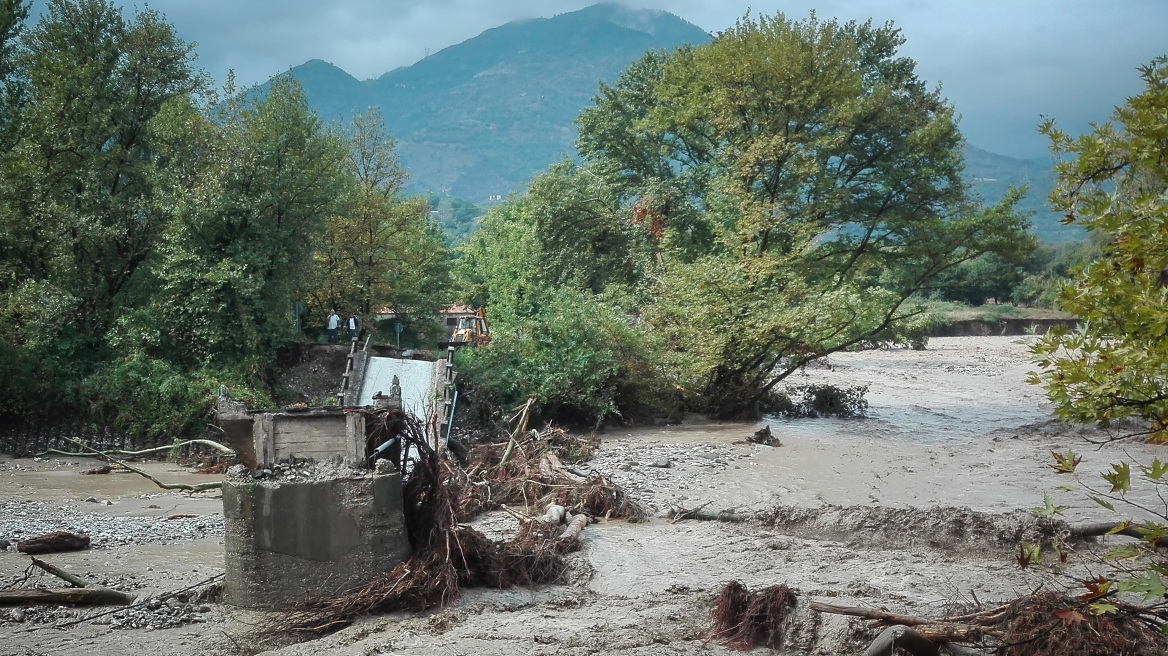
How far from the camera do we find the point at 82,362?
2295 centimetres

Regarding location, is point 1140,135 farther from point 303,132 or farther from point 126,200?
point 303,132

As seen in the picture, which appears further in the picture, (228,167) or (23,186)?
(228,167)

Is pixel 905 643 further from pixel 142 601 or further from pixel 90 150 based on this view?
pixel 90 150

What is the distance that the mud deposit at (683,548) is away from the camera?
311 inches

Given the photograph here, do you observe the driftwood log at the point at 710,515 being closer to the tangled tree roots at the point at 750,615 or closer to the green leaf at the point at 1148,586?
the tangled tree roots at the point at 750,615

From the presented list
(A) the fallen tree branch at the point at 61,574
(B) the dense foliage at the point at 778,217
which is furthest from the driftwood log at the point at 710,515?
(B) the dense foliage at the point at 778,217

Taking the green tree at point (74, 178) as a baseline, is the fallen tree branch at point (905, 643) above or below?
below

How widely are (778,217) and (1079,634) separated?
20427mm

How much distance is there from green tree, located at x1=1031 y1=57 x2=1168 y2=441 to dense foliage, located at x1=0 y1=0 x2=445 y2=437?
20622 millimetres

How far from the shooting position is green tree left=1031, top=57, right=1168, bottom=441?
14.6 feet

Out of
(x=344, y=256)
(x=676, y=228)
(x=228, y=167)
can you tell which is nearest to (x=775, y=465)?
(x=676, y=228)

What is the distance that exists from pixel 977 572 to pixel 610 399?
46.1 ft

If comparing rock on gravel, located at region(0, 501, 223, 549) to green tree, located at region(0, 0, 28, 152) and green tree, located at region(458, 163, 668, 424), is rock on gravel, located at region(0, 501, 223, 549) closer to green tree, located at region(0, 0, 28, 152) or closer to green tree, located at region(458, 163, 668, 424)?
green tree, located at region(458, 163, 668, 424)

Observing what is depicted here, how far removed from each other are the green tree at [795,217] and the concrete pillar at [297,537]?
16294 millimetres
